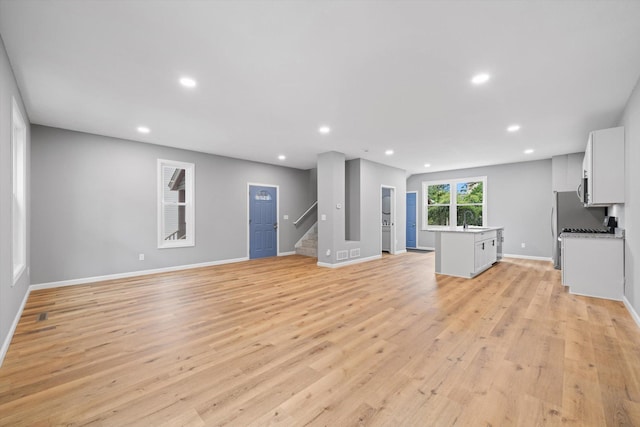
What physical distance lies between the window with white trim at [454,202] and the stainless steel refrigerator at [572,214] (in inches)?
85.8

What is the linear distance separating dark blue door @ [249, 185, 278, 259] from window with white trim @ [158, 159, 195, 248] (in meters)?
1.63

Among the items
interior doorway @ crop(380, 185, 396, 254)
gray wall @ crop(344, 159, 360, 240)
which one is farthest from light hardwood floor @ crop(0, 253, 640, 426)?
interior doorway @ crop(380, 185, 396, 254)

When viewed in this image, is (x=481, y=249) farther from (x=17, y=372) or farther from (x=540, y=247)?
(x=17, y=372)

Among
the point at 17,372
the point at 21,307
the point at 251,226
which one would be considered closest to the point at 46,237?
the point at 21,307

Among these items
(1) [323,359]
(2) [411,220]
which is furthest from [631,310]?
(2) [411,220]

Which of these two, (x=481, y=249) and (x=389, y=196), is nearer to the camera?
(x=481, y=249)

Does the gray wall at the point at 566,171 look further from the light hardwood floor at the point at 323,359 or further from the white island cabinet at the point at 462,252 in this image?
the light hardwood floor at the point at 323,359

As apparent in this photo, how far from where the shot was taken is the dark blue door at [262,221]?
24.7 feet

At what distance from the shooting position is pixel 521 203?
7.60 m

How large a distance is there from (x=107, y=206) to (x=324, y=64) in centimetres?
494

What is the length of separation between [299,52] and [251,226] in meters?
5.60

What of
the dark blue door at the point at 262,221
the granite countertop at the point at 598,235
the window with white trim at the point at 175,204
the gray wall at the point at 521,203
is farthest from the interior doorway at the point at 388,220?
the window with white trim at the point at 175,204

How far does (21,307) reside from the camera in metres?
3.46

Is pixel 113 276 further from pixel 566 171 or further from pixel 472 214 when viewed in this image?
pixel 566 171
